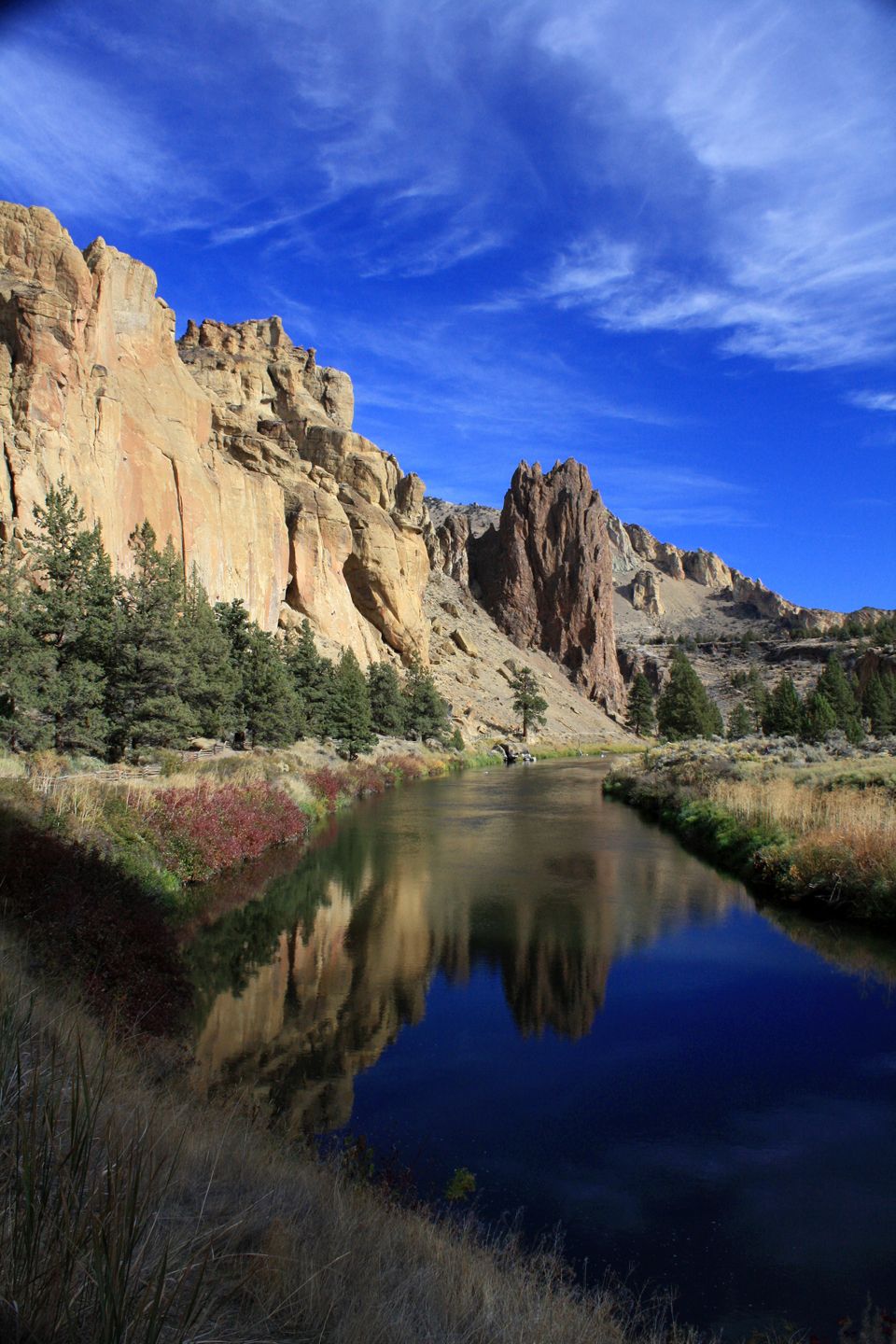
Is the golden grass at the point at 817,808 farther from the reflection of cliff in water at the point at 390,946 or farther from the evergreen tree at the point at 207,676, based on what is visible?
the evergreen tree at the point at 207,676

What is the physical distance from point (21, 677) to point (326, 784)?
1332 cm

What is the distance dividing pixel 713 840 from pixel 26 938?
59.3 feet

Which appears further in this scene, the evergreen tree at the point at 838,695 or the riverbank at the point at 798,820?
the evergreen tree at the point at 838,695

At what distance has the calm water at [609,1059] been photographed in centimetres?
609

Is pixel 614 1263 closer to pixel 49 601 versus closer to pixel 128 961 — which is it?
pixel 128 961

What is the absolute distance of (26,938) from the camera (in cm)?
822

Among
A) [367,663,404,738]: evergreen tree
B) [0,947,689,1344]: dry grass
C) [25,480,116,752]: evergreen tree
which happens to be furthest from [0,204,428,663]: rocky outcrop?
[0,947,689,1344]: dry grass

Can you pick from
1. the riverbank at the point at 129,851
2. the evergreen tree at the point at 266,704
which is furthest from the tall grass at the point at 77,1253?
the evergreen tree at the point at 266,704

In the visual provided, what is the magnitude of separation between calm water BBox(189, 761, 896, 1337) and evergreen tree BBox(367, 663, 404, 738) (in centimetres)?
4050

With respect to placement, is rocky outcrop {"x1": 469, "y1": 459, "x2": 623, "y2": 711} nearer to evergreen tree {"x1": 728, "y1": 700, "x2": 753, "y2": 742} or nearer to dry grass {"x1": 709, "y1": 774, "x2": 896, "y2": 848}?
evergreen tree {"x1": 728, "y1": 700, "x2": 753, "y2": 742}

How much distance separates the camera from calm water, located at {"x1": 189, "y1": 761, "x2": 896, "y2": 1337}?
609cm

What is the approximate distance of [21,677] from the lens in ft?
72.1

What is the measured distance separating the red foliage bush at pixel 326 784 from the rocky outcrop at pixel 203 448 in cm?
1728

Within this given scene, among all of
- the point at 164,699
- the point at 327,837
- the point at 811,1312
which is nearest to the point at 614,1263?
the point at 811,1312
